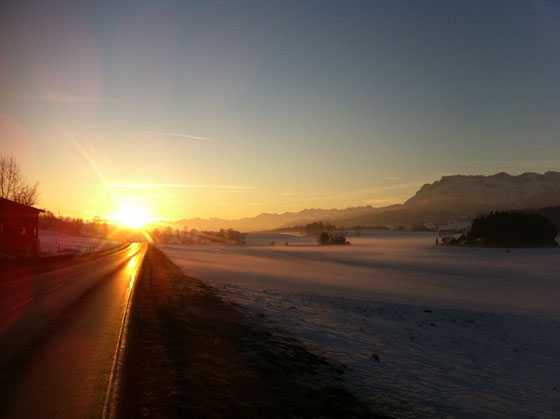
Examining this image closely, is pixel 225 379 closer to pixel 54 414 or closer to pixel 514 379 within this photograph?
pixel 54 414

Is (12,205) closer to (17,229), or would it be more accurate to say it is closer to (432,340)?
(17,229)

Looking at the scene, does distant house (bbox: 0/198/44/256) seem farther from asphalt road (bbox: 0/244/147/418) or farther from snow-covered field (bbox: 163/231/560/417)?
snow-covered field (bbox: 163/231/560/417)

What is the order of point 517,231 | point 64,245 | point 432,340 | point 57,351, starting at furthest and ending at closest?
point 517,231 < point 64,245 < point 432,340 < point 57,351

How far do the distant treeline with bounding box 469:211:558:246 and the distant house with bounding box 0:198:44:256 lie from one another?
92.8m

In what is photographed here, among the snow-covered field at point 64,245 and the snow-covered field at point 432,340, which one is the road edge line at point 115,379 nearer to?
the snow-covered field at point 432,340

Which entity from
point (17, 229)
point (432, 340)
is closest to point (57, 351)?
point (432, 340)

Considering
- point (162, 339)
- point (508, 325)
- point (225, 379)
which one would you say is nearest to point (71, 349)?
point (162, 339)

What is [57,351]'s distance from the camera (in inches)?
368

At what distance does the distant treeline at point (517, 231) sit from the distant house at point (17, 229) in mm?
92786

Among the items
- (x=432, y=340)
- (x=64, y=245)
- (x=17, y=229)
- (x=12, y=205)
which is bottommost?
(x=432, y=340)

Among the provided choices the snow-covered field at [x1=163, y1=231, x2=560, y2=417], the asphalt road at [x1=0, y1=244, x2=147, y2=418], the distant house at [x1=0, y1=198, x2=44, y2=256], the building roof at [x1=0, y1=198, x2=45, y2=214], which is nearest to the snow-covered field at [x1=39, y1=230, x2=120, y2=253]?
the distant house at [x1=0, y1=198, x2=44, y2=256]

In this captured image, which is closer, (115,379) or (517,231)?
(115,379)

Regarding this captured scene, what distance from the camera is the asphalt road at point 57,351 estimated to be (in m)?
6.38

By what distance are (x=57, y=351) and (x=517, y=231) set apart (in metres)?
105
